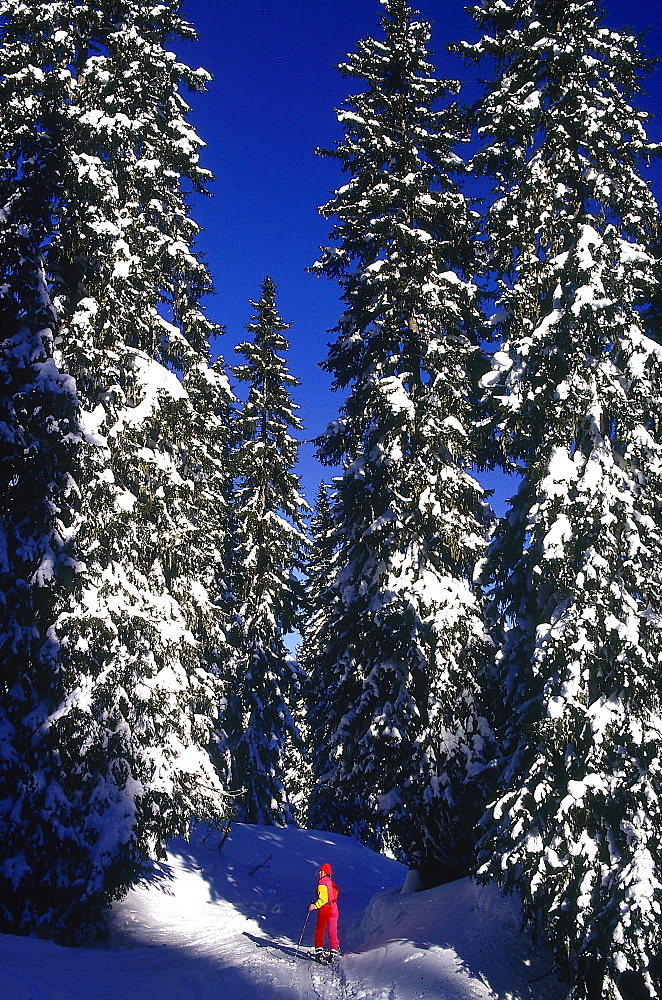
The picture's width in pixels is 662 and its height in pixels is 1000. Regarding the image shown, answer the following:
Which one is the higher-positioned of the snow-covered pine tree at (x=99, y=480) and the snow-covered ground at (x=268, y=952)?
the snow-covered pine tree at (x=99, y=480)

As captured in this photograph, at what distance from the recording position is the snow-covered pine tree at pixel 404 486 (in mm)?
11641

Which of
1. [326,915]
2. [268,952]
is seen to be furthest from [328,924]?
[268,952]

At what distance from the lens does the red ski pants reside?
10250 mm

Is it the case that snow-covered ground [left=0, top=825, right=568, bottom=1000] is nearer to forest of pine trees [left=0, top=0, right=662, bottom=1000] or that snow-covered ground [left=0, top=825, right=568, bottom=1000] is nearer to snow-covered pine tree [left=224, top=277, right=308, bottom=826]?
forest of pine trees [left=0, top=0, right=662, bottom=1000]

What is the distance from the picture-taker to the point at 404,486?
13.1 meters

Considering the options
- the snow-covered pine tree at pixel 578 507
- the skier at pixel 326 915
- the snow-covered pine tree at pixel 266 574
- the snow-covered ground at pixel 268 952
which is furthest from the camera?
the snow-covered pine tree at pixel 266 574

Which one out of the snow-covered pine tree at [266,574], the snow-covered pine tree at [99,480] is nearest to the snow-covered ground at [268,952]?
the snow-covered pine tree at [99,480]

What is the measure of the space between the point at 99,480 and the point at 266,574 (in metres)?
Result: 11.9

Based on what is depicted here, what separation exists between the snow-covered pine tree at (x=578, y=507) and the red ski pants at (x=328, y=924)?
131 inches

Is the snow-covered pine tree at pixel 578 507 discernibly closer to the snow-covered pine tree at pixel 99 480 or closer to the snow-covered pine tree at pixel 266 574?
the snow-covered pine tree at pixel 99 480

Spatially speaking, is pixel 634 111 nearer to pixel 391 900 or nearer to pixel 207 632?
pixel 207 632

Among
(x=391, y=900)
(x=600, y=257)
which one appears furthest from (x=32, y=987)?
(x=600, y=257)

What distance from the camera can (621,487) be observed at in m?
9.20

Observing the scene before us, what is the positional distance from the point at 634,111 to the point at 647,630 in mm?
8931
